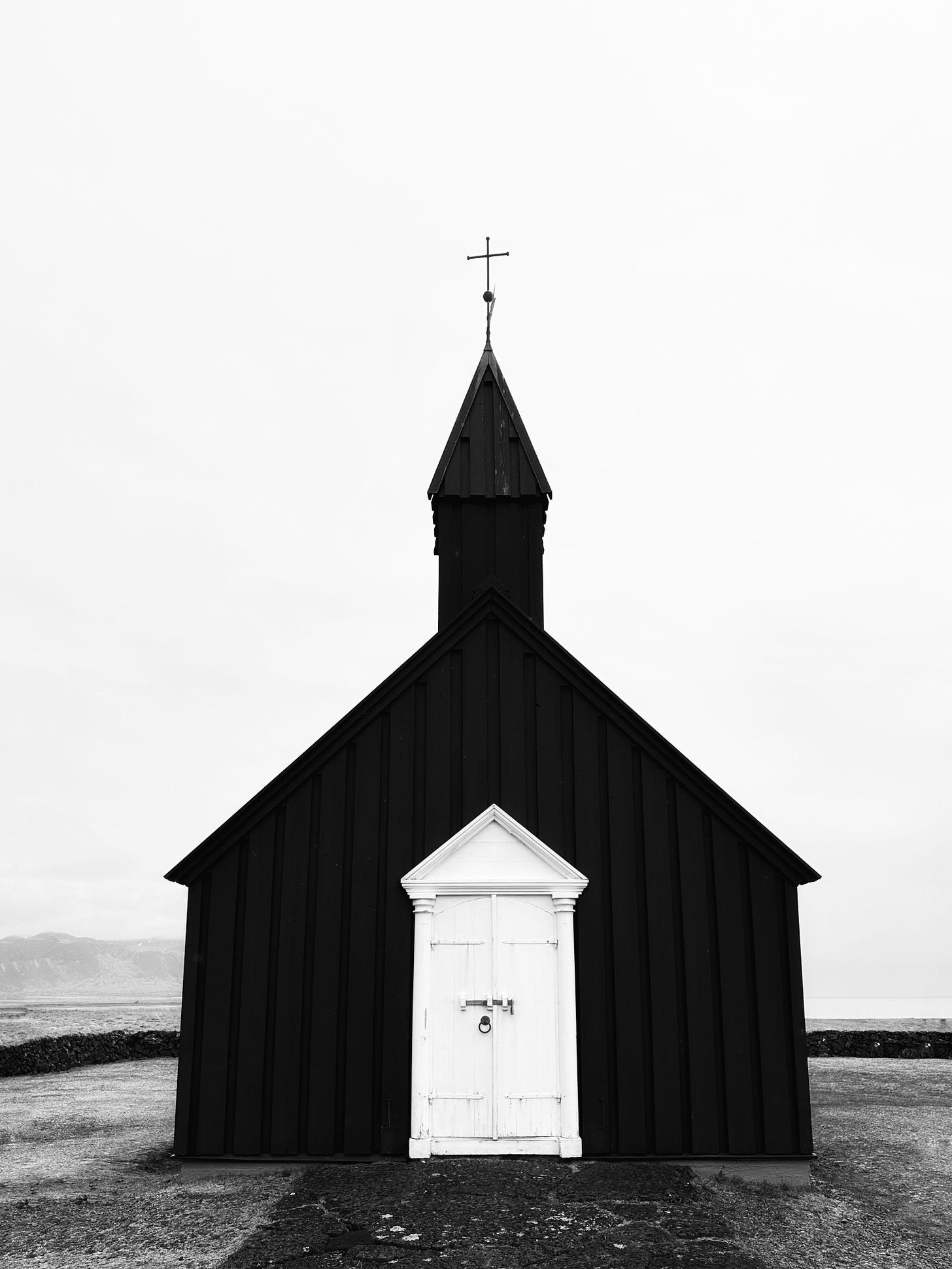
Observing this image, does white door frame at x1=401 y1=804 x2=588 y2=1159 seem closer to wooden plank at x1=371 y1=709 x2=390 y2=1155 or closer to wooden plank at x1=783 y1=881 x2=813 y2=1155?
wooden plank at x1=371 y1=709 x2=390 y2=1155

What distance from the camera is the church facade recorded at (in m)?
9.55

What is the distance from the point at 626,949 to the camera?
32.8ft

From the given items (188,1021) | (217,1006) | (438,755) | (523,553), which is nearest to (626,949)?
(438,755)

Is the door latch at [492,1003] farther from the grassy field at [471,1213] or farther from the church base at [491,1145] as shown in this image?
the grassy field at [471,1213]

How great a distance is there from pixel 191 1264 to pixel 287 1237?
80cm

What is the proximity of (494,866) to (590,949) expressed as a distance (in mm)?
1322

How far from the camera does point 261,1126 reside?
9.52 m

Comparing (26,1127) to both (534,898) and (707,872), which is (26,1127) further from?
(707,872)

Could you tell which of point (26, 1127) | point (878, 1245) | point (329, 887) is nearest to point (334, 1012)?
point (329, 887)

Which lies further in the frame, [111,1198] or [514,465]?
[514,465]

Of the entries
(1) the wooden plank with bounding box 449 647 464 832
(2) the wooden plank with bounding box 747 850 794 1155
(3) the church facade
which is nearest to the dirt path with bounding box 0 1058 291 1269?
(3) the church facade

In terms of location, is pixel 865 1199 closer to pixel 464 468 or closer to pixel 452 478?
pixel 452 478

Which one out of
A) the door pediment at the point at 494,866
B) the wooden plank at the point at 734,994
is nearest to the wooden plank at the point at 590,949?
the door pediment at the point at 494,866

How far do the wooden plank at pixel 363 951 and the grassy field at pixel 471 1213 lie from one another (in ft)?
1.54
